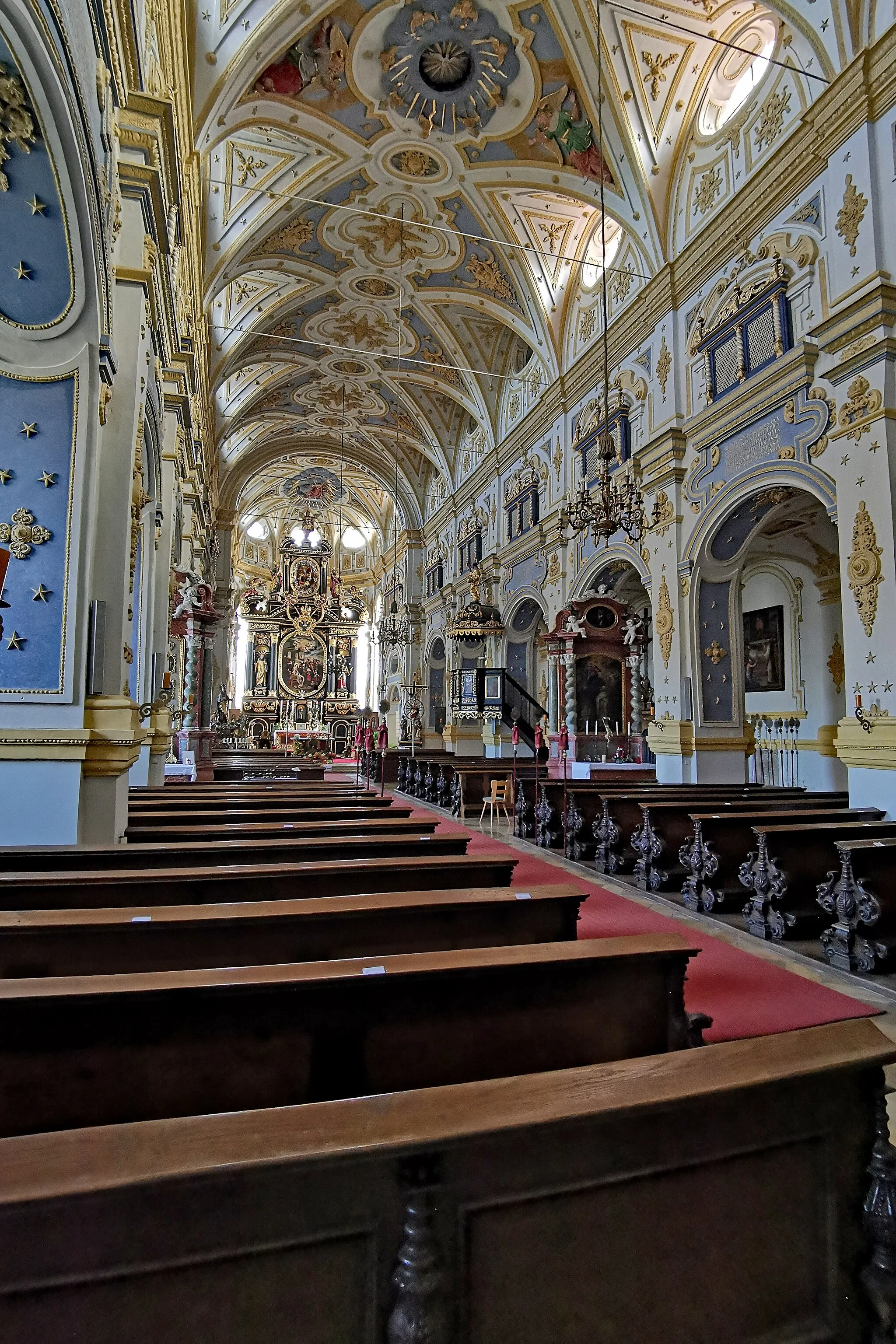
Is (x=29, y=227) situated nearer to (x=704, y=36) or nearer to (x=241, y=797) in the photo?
(x=241, y=797)

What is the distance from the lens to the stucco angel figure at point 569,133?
1010 cm

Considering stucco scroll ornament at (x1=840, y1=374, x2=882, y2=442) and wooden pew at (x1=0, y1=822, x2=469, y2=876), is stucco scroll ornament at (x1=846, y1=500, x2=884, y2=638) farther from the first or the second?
wooden pew at (x1=0, y1=822, x2=469, y2=876)

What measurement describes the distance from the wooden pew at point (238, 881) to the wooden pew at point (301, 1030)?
2.93 ft

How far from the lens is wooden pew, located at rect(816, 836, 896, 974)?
404 centimetres

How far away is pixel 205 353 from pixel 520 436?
6594 millimetres

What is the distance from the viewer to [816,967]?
4.09 m

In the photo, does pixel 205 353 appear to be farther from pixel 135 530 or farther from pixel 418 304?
pixel 135 530

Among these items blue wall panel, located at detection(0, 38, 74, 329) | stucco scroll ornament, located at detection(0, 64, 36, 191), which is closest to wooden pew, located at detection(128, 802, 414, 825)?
blue wall panel, located at detection(0, 38, 74, 329)

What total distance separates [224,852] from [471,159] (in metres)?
12.0

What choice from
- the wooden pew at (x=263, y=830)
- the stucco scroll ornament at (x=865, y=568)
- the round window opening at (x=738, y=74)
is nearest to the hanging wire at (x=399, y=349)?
the round window opening at (x=738, y=74)

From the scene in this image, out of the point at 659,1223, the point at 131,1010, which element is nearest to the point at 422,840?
the point at 131,1010

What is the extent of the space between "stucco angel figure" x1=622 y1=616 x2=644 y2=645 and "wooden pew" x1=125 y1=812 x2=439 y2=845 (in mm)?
7839

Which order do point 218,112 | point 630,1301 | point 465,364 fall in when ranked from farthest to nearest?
1. point 465,364
2. point 218,112
3. point 630,1301

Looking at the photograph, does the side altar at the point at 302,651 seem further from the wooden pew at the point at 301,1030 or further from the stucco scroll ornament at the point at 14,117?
the wooden pew at the point at 301,1030
